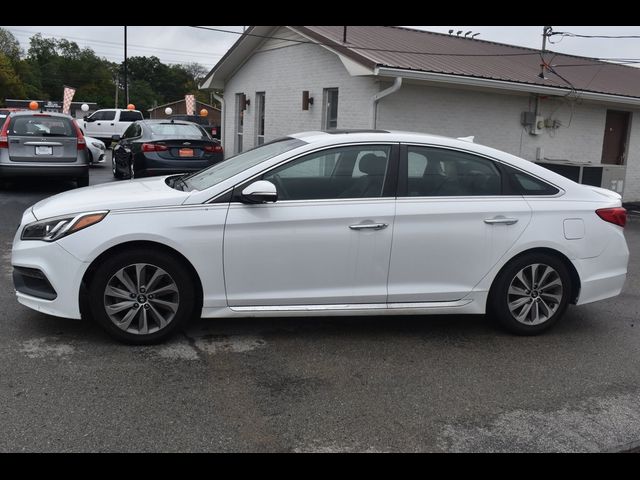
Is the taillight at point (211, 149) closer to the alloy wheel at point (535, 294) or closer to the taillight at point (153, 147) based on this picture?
the taillight at point (153, 147)

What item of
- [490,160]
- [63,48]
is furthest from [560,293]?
[63,48]

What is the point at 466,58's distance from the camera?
13867 mm

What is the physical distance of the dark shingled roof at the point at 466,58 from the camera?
12.1 m

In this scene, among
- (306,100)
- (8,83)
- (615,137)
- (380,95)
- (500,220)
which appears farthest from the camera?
(8,83)

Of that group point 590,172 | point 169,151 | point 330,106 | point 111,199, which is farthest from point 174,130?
point 590,172

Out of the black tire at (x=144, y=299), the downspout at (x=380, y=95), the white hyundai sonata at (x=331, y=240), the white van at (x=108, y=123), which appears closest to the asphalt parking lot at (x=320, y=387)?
the black tire at (x=144, y=299)

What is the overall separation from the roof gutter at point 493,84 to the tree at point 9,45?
96906 millimetres

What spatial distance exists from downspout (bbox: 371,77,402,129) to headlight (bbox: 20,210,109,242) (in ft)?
26.1

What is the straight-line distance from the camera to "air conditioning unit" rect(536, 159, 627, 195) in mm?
13203

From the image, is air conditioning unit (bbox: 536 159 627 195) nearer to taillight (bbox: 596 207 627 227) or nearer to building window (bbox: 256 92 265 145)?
building window (bbox: 256 92 265 145)

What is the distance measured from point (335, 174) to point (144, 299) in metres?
1.68

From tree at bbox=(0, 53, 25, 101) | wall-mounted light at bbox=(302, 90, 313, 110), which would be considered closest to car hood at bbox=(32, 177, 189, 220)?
wall-mounted light at bbox=(302, 90, 313, 110)

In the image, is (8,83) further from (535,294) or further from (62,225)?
(535,294)
